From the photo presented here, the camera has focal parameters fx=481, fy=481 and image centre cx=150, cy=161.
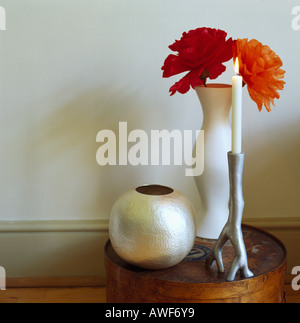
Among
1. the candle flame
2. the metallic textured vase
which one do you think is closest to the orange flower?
the candle flame

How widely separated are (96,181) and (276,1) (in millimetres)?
641

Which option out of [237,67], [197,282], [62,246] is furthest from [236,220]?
[62,246]

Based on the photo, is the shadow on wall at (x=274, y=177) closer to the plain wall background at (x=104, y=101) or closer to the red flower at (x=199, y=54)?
the plain wall background at (x=104, y=101)

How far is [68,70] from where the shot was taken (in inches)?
47.5

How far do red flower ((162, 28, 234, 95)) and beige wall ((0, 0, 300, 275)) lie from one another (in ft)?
0.76

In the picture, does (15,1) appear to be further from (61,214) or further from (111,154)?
(61,214)

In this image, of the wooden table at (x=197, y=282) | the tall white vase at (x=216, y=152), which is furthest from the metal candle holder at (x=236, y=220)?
the tall white vase at (x=216, y=152)

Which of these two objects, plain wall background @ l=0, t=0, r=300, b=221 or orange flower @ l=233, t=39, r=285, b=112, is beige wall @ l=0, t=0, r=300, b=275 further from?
orange flower @ l=233, t=39, r=285, b=112

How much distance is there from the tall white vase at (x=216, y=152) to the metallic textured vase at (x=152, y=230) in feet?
0.43

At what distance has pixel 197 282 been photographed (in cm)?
86

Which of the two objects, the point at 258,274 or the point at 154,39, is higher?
the point at 154,39

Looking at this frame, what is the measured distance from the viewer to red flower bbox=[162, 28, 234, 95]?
0.95 metres
